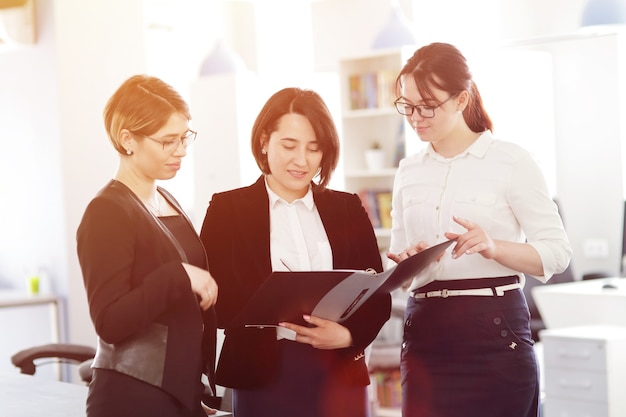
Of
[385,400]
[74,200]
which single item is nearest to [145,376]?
[385,400]

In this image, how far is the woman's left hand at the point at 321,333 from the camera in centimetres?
197

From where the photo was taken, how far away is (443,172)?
2.34m

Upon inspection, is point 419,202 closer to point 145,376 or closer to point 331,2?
point 145,376

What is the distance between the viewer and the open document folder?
1814 mm

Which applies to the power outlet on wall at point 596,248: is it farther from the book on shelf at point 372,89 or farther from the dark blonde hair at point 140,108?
the dark blonde hair at point 140,108

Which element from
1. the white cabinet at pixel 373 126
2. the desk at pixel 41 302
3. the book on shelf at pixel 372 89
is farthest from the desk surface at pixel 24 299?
the book on shelf at pixel 372 89

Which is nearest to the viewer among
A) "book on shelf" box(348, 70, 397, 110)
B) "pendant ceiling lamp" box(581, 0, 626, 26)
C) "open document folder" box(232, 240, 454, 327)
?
"open document folder" box(232, 240, 454, 327)

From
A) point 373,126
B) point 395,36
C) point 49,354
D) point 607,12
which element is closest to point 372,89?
point 373,126

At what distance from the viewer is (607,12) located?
525 cm

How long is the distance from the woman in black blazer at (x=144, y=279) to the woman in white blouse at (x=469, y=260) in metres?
0.61

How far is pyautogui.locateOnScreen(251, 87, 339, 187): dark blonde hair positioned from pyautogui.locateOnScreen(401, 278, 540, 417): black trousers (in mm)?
456

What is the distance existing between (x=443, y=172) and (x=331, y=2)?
224 inches

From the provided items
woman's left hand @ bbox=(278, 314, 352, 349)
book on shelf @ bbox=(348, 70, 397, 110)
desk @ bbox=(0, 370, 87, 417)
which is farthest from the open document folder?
book on shelf @ bbox=(348, 70, 397, 110)

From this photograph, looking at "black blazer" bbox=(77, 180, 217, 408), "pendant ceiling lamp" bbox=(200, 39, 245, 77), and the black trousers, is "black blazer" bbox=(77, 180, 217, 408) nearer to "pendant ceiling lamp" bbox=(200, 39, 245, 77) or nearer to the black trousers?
the black trousers
